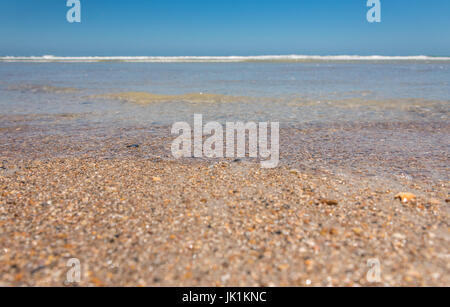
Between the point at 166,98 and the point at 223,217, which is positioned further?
the point at 166,98

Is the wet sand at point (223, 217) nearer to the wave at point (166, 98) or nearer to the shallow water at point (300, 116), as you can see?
the shallow water at point (300, 116)

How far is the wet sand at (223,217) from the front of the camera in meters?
2.39

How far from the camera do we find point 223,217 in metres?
3.14

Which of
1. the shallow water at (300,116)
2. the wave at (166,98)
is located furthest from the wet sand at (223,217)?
the wave at (166,98)

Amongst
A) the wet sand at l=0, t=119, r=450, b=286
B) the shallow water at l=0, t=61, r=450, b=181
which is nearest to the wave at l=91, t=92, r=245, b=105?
the shallow water at l=0, t=61, r=450, b=181

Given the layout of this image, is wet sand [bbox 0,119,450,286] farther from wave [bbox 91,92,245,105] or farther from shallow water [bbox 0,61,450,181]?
wave [bbox 91,92,245,105]

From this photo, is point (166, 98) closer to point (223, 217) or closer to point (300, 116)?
point (300, 116)

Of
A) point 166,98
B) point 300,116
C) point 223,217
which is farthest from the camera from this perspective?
point 166,98

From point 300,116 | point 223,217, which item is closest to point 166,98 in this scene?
point 300,116

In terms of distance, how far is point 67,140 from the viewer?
6055 millimetres

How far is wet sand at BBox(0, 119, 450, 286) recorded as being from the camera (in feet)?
7.85

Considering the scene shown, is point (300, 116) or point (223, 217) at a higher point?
point (300, 116)
